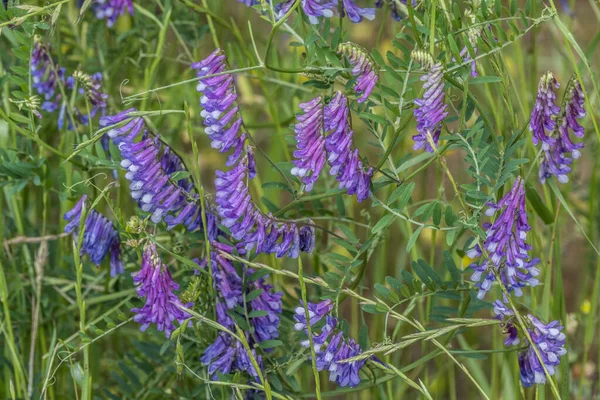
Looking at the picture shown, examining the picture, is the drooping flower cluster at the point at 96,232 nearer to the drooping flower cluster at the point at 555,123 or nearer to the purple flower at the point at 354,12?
the purple flower at the point at 354,12

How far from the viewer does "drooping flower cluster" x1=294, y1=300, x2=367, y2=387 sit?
3.41 feet

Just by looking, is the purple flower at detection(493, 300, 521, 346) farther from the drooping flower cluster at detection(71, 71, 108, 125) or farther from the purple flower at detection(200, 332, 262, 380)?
the drooping flower cluster at detection(71, 71, 108, 125)

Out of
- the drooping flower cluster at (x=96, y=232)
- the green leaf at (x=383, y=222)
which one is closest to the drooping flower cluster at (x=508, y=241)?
the green leaf at (x=383, y=222)

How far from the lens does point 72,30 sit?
165cm

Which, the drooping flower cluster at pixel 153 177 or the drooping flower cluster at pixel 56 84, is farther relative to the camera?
the drooping flower cluster at pixel 56 84

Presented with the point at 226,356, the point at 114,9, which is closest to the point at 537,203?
the point at 226,356

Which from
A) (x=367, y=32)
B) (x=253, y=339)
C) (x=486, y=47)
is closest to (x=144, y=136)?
(x=253, y=339)

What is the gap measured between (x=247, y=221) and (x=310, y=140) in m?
0.13

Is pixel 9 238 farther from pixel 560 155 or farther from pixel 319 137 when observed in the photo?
pixel 560 155

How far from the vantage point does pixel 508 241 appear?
3.26 feet

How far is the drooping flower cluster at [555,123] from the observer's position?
3.33 ft

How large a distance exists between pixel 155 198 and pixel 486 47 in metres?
0.46

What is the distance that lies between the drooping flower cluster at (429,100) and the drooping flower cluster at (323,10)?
0.13 metres

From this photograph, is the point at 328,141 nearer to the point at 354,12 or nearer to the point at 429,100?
the point at 429,100
